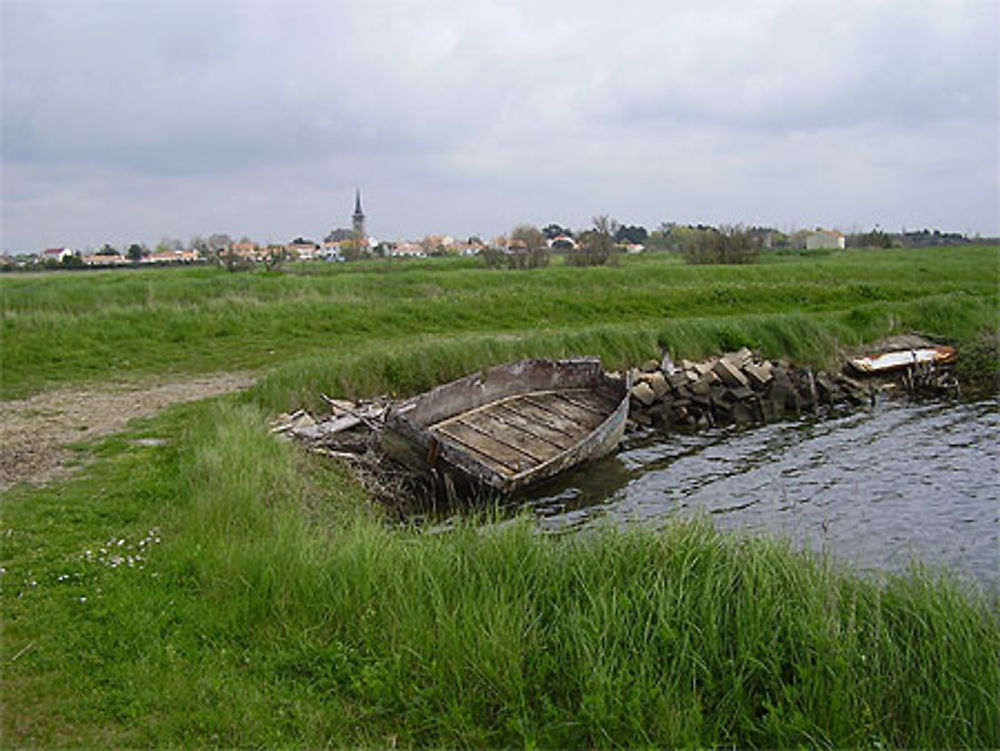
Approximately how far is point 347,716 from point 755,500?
7.70 metres

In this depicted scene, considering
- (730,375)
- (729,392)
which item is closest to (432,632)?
(729,392)

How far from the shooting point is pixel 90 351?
17703 millimetres

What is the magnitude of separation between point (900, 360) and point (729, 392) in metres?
5.88

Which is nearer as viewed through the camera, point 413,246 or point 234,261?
point 234,261

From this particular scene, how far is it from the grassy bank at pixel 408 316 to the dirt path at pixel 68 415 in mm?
1224

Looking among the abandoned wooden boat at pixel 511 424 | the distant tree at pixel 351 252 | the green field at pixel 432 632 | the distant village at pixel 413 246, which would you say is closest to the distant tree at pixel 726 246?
the distant village at pixel 413 246

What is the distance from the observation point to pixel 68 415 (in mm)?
12508

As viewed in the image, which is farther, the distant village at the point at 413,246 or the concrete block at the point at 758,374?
the distant village at the point at 413,246

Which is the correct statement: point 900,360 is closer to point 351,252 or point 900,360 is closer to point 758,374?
point 758,374

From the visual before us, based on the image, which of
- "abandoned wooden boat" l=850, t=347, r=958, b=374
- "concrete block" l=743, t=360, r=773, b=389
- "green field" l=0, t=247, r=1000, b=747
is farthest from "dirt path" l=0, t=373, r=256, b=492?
"abandoned wooden boat" l=850, t=347, r=958, b=374

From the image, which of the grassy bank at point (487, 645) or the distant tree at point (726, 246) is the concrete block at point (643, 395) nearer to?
the grassy bank at point (487, 645)

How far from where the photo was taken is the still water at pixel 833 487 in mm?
8827

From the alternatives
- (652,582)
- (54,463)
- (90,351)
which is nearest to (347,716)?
(652,582)

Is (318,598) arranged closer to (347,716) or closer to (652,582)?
(347,716)
